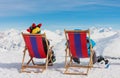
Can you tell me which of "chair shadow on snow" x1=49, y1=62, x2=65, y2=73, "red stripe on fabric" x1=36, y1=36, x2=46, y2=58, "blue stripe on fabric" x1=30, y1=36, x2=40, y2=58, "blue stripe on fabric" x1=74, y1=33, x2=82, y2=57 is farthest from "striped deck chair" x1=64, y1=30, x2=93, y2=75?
"blue stripe on fabric" x1=30, y1=36, x2=40, y2=58

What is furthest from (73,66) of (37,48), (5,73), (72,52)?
(5,73)

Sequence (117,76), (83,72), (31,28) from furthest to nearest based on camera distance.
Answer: (31,28) < (83,72) < (117,76)

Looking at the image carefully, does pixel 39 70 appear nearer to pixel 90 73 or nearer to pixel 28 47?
pixel 28 47

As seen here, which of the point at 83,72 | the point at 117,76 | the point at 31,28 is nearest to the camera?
the point at 117,76

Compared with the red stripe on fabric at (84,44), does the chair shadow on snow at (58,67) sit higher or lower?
lower

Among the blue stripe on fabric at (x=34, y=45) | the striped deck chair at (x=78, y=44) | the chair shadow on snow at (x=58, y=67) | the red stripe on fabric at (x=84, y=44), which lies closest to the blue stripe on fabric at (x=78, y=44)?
the striped deck chair at (x=78, y=44)

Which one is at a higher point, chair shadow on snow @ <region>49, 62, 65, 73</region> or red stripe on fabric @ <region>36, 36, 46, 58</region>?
red stripe on fabric @ <region>36, 36, 46, 58</region>

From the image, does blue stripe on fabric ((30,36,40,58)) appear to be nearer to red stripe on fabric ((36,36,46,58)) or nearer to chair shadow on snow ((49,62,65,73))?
red stripe on fabric ((36,36,46,58))

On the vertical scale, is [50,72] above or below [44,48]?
below

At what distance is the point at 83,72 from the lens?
10891 mm

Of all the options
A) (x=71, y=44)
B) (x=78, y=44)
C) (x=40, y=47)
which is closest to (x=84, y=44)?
(x=78, y=44)

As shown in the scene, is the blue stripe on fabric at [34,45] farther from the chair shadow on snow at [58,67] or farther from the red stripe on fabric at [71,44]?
the red stripe on fabric at [71,44]

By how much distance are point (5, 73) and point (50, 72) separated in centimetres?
165

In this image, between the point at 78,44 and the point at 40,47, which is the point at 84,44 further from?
the point at 40,47
